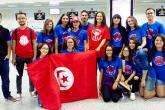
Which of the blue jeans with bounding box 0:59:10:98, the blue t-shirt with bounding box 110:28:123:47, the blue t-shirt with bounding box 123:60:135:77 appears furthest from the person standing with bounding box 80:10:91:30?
the blue jeans with bounding box 0:59:10:98

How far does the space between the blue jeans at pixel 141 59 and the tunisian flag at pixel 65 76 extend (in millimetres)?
718

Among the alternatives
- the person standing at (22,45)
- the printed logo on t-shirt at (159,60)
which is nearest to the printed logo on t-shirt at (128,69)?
the printed logo on t-shirt at (159,60)

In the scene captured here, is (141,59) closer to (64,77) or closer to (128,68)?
(128,68)

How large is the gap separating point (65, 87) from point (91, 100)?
19.4 inches

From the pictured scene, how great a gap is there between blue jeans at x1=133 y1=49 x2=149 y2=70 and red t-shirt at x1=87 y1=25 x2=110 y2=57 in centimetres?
59

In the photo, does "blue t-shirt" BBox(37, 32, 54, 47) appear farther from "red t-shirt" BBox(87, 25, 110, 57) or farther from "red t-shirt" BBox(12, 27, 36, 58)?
"red t-shirt" BBox(87, 25, 110, 57)

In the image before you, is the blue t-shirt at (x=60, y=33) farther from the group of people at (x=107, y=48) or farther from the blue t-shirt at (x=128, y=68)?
the blue t-shirt at (x=128, y=68)

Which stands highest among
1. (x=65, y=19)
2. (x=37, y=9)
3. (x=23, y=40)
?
(x=37, y=9)

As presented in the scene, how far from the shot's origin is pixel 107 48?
14.8 ft

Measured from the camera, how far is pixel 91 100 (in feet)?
14.8

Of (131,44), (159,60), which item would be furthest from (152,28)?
(159,60)

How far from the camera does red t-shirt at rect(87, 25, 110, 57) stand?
15.4 feet

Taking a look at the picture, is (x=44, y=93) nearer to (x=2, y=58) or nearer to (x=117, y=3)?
(x=2, y=58)

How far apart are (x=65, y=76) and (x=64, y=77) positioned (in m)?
0.02
